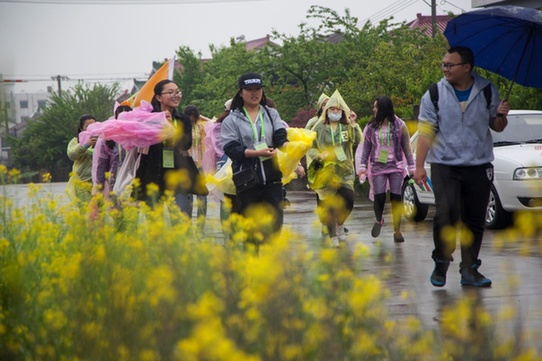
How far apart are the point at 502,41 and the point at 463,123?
33.1 inches

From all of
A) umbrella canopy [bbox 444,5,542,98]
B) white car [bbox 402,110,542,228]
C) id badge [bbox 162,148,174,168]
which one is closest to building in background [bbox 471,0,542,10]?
white car [bbox 402,110,542,228]

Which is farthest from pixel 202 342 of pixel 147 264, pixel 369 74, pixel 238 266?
pixel 369 74

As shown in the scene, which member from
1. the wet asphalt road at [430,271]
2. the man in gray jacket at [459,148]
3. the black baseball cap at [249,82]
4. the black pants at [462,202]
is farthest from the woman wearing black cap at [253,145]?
the black pants at [462,202]

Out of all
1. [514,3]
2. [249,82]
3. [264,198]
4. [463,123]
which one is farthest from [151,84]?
[514,3]

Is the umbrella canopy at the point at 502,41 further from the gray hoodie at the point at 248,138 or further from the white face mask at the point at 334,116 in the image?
the white face mask at the point at 334,116

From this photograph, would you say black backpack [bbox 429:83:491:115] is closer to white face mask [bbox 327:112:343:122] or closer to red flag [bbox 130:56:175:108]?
red flag [bbox 130:56:175:108]

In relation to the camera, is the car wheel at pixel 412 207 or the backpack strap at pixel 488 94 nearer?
the backpack strap at pixel 488 94

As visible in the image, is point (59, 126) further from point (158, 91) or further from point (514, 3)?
point (158, 91)

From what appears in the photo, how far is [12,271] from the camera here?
554 cm

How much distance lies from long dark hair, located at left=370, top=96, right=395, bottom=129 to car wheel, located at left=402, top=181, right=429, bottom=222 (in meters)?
3.71

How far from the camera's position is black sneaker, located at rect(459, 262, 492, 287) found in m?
9.01

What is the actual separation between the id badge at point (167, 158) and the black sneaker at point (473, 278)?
2895 mm

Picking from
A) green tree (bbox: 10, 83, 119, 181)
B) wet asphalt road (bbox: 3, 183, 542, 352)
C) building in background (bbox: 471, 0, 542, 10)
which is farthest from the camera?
green tree (bbox: 10, 83, 119, 181)

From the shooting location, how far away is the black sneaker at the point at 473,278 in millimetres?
9008
